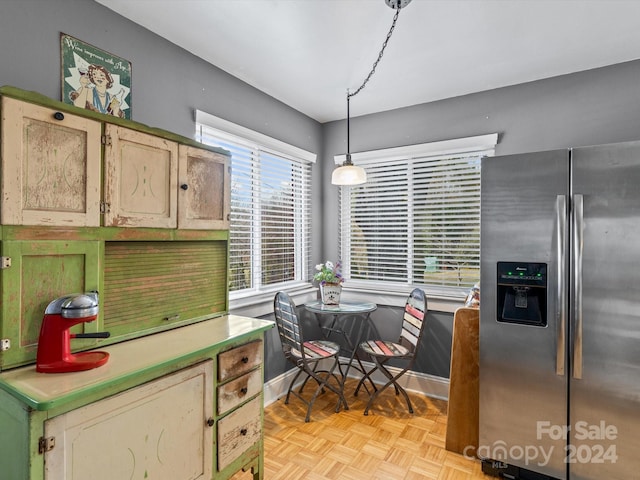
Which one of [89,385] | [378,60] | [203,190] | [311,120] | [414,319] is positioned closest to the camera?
[89,385]

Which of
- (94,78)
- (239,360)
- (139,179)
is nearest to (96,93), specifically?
(94,78)

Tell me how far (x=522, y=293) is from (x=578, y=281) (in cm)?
27

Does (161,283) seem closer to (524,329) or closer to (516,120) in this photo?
(524,329)

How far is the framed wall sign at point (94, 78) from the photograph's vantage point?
5.55 feet

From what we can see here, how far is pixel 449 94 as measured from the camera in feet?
9.80

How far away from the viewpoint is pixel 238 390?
177 centimetres

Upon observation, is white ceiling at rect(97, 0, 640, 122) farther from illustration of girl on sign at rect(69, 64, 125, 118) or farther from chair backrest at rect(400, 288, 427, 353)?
chair backrest at rect(400, 288, 427, 353)

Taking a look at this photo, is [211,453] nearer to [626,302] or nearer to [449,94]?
[626,302]

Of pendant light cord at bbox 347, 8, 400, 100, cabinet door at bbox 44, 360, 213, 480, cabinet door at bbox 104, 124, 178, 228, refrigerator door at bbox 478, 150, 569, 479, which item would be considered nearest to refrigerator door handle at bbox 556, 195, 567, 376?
refrigerator door at bbox 478, 150, 569, 479

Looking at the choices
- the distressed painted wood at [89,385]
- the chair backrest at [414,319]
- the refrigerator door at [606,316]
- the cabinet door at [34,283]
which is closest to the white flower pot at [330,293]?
the chair backrest at [414,319]

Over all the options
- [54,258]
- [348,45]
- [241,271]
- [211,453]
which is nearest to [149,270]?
Answer: [54,258]

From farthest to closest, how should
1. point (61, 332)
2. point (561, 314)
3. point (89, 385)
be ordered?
point (561, 314) < point (61, 332) < point (89, 385)

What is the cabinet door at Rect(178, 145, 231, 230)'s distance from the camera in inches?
72.4

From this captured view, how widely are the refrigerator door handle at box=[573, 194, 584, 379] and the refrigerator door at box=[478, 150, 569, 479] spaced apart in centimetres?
5
